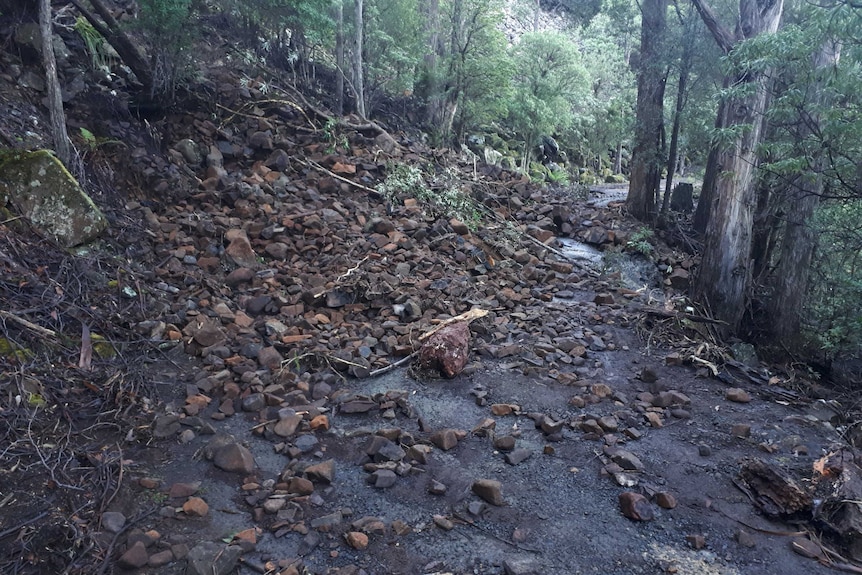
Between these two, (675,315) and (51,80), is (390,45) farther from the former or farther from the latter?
(675,315)

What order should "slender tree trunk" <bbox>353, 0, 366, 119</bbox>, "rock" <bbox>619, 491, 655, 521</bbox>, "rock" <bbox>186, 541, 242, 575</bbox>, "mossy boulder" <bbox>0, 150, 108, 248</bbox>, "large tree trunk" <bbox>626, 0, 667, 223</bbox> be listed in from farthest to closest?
1. "large tree trunk" <bbox>626, 0, 667, 223</bbox>
2. "slender tree trunk" <bbox>353, 0, 366, 119</bbox>
3. "mossy boulder" <bbox>0, 150, 108, 248</bbox>
4. "rock" <bbox>619, 491, 655, 521</bbox>
5. "rock" <bbox>186, 541, 242, 575</bbox>

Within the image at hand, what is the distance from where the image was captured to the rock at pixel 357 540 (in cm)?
321

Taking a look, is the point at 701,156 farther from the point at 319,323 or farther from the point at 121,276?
the point at 121,276

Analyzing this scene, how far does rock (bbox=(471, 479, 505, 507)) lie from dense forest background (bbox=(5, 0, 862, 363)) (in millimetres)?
4263

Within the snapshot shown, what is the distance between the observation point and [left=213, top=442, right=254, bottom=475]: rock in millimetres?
3775

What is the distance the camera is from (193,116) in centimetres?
824

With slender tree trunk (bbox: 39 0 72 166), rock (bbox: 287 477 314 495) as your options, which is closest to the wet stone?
rock (bbox: 287 477 314 495)

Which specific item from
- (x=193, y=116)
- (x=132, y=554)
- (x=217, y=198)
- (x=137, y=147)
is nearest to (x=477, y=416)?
(x=132, y=554)

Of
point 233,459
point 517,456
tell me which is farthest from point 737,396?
point 233,459

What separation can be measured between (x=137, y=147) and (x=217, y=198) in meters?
1.13

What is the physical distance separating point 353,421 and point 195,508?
1.43 meters

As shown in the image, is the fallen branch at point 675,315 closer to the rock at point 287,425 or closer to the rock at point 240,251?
the rock at point 287,425

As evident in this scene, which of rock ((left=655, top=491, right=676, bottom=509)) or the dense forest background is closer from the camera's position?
rock ((left=655, top=491, right=676, bottom=509))

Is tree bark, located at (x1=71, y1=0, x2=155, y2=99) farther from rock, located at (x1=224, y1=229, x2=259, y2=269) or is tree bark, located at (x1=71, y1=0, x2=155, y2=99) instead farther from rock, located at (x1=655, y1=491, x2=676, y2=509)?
rock, located at (x1=655, y1=491, x2=676, y2=509)
